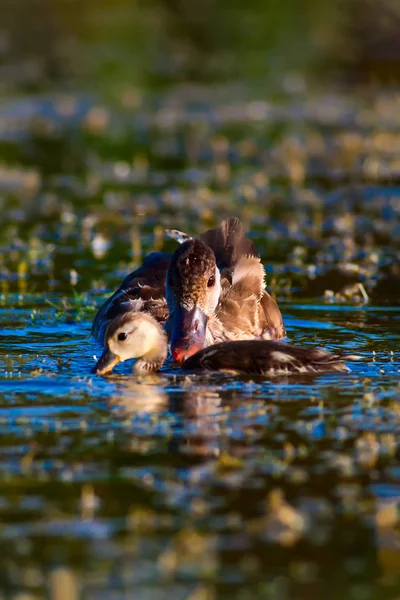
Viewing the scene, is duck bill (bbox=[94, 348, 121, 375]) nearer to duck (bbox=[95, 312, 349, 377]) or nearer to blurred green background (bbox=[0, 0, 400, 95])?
duck (bbox=[95, 312, 349, 377])

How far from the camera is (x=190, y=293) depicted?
9047 millimetres

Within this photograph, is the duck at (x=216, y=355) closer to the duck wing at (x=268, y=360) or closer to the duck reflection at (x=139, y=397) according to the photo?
the duck wing at (x=268, y=360)

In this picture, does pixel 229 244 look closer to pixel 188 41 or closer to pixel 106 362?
pixel 106 362

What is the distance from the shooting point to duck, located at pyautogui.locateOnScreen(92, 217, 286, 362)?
9.02 meters

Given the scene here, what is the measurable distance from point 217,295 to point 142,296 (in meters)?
0.83

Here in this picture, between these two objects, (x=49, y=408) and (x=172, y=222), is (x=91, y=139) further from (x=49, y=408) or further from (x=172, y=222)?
(x=49, y=408)

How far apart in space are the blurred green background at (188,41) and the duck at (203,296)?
16564 millimetres

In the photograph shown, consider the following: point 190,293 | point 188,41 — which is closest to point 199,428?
point 190,293

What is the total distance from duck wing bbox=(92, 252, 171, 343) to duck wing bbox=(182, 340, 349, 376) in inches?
47.6

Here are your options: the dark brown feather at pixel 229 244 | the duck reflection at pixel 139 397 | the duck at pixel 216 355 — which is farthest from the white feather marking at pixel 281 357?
the dark brown feather at pixel 229 244

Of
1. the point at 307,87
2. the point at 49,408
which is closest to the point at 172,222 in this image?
the point at 49,408

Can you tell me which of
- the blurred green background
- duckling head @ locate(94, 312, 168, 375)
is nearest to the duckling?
duckling head @ locate(94, 312, 168, 375)

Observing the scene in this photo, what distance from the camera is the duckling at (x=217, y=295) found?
29.5 ft

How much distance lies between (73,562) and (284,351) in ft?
11.5
